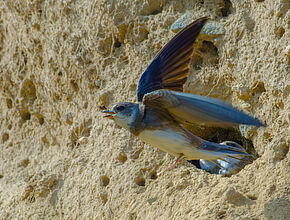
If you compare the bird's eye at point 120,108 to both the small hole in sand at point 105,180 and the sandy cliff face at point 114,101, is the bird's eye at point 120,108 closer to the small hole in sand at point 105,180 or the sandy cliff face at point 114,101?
the sandy cliff face at point 114,101

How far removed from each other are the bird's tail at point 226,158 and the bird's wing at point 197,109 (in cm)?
29

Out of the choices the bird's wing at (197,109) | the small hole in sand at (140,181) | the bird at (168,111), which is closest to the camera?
the bird's wing at (197,109)

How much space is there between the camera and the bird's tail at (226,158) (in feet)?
8.92

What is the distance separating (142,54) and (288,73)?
3.59 ft

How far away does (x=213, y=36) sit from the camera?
3.15m

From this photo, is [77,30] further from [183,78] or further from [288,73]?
[288,73]

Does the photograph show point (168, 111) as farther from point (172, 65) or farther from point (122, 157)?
point (122, 157)

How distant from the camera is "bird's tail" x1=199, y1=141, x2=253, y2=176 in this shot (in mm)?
2719

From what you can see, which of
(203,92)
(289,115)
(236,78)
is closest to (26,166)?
(203,92)

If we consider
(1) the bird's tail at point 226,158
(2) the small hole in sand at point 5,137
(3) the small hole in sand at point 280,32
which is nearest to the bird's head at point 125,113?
→ (1) the bird's tail at point 226,158

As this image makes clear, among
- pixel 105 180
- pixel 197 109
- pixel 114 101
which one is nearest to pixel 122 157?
pixel 105 180

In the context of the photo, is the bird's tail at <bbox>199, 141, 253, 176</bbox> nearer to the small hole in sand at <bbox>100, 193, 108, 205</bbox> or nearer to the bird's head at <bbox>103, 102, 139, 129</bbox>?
the bird's head at <bbox>103, 102, 139, 129</bbox>

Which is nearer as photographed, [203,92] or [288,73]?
[288,73]

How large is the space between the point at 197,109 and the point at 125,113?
0.48m
